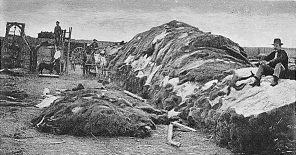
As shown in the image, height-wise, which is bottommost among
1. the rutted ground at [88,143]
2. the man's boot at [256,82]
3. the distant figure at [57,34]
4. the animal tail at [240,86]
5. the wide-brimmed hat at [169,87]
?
the rutted ground at [88,143]

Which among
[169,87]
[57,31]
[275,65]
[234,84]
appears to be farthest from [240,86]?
[57,31]

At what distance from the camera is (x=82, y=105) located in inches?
312

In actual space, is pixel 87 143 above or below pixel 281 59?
below

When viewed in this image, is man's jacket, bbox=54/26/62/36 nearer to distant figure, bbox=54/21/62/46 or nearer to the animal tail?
distant figure, bbox=54/21/62/46

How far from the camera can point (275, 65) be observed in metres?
7.30

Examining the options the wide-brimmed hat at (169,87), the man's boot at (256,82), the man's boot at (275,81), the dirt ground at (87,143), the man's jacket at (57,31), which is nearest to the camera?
the dirt ground at (87,143)

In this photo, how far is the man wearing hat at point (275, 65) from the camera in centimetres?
712

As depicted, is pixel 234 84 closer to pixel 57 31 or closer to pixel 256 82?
pixel 256 82

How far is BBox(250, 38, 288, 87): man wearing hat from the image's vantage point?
23.4ft

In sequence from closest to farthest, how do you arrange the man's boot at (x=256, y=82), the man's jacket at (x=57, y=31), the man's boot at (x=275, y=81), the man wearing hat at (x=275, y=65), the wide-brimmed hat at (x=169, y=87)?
the man's boot at (x=275, y=81), the man wearing hat at (x=275, y=65), the man's boot at (x=256, y=82), the wide-brimmed hat at (x=169, y=87), the man's jacket at (x=57, y=31)

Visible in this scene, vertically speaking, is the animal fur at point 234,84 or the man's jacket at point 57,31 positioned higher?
the man's jacket at point 57,31

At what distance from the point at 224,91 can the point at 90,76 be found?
13.4 meters

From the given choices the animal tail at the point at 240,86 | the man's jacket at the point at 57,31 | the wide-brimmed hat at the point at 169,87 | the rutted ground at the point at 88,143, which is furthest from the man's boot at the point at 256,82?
the man's jacket at the point at 57,31

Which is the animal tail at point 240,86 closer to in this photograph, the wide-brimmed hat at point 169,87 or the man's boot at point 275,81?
the man's boot at point 275,81
